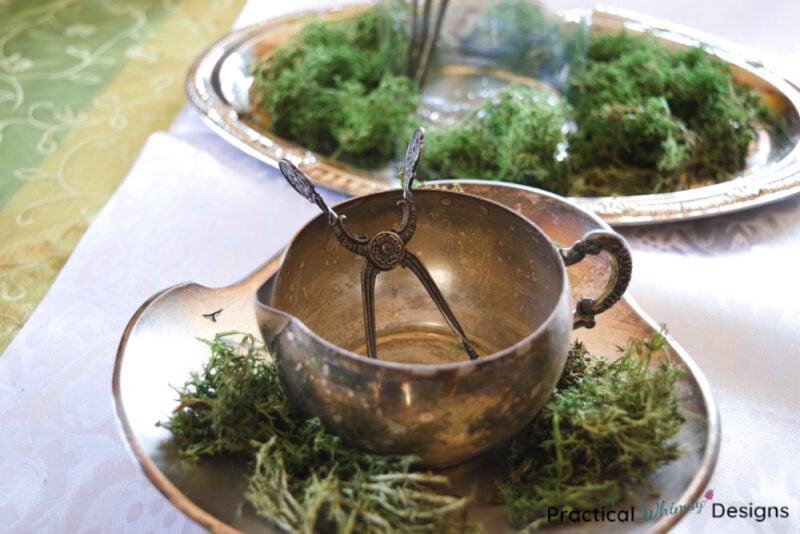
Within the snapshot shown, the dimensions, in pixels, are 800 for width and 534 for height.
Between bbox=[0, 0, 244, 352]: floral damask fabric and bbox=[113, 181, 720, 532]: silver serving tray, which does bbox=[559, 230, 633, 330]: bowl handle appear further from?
bbox=[0, 0, 244, 352]: floral damask fabric

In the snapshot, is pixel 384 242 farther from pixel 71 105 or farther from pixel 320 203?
pixel 71 105

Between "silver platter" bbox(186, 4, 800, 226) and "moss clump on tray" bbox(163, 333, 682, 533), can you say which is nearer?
"moss clump on tray" bbox(163, 333, 682, 533)

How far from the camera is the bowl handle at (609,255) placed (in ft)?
1.31

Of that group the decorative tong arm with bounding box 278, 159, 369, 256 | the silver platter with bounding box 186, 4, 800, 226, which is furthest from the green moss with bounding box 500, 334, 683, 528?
the silver platter with bounding box 186, 4, 800, 226

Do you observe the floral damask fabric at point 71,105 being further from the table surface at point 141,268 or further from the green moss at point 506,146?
the green moss at point 506,146

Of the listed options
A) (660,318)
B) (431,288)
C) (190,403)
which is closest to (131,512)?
(190,403)

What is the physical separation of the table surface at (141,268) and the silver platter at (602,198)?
2 cm

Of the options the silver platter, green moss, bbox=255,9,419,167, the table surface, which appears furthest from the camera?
green moss, bbox=255,9,419,167

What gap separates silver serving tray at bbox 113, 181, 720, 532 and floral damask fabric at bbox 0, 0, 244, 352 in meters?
0.18

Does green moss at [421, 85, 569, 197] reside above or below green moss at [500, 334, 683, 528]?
below

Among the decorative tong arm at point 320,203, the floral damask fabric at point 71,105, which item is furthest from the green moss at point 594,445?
the floral damask fabric at point 71,105

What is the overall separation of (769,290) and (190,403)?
1.40 ft

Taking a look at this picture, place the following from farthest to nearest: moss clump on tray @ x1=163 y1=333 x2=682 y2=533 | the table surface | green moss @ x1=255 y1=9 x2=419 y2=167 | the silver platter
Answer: green moss @ x1=255 y1=9 x2=419 y2=167, the silver platter, the table surface, moss clump on tray @ x1=163 y1=333 x2=682 y2=533

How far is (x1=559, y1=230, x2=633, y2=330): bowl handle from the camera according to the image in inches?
15.7
